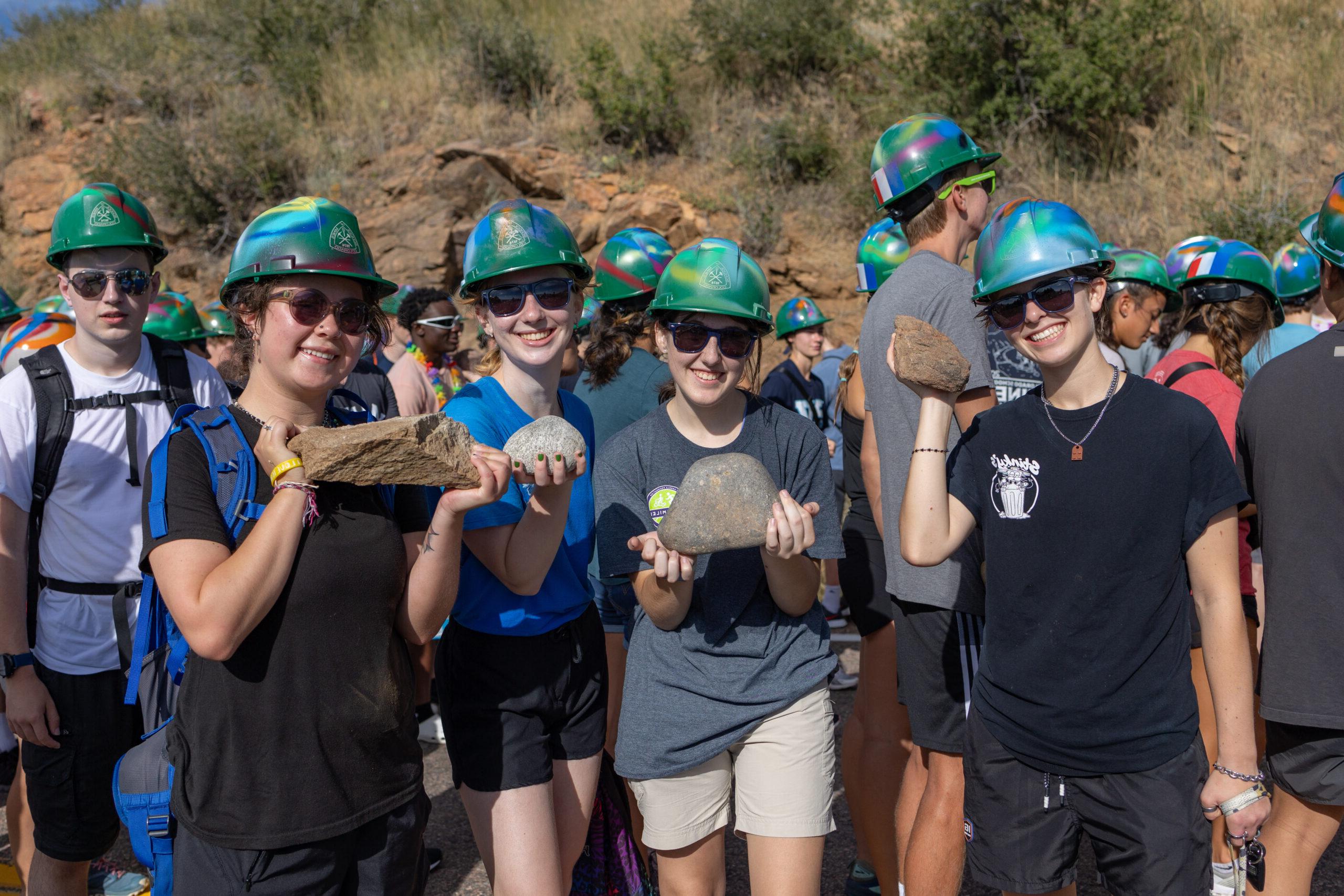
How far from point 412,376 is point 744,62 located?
968 centimetres

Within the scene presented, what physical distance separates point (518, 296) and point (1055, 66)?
428 inches

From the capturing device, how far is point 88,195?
314 centimetres

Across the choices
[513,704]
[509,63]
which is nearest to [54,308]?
[513,704]

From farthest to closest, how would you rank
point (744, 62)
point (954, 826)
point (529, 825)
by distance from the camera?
point (744, 62) < point (954, 826) < point (529, 825)

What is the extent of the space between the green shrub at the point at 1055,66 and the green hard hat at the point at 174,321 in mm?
9363

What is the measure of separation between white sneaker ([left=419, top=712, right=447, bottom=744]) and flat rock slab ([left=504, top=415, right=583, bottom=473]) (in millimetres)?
3677

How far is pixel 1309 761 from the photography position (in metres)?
2.51

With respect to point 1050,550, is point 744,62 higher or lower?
higher

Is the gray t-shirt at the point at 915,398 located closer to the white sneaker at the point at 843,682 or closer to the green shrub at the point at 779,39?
the white sneaker at the point at 843,682

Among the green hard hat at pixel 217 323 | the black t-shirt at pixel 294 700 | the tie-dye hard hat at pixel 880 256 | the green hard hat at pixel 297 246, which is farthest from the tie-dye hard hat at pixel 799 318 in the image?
the black t-shirt at pixel 294 700

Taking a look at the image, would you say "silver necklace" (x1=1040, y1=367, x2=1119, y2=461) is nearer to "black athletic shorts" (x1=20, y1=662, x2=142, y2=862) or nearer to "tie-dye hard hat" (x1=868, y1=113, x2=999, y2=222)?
"tie-dye hard hat" (x1=868, y1=113, x2=999, y2=222)

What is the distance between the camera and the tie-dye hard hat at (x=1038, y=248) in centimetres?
223

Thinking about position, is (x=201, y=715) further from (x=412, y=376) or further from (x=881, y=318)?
(x=412, y=376)

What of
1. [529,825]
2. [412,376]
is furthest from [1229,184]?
[529,825]
